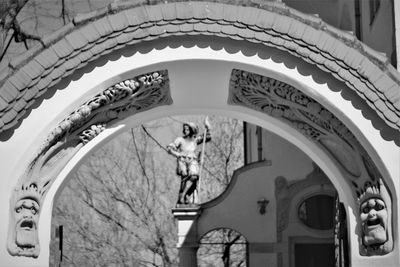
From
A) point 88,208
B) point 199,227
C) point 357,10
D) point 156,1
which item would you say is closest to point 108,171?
point 88,208

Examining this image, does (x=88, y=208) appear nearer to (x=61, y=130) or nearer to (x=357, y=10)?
(x=357, y=10)

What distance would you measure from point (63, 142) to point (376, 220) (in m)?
3.06

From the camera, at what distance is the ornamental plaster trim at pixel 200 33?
9.44 meters

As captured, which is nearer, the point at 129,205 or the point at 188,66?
the point at 188,66

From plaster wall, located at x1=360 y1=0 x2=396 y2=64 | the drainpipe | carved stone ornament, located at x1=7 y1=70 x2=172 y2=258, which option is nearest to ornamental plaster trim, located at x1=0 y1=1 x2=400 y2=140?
carved stone ornament, located at x1=7 y1=70 x2=172 y2=258

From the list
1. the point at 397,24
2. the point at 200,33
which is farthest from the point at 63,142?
the point at 397,24

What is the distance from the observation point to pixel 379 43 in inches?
458

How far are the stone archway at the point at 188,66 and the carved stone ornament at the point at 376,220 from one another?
85 mm

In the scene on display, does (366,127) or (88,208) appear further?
(88,208)

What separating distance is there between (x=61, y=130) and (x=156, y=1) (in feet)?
4.94

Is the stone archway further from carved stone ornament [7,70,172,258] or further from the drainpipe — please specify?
the drainpipe

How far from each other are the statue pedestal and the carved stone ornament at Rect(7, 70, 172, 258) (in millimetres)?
7192

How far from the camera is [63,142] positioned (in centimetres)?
985

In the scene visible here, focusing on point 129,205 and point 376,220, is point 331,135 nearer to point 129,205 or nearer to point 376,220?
point 376,220
